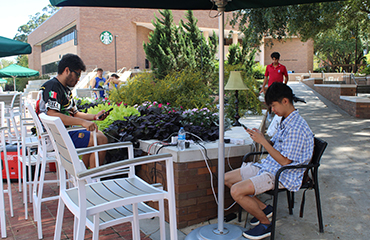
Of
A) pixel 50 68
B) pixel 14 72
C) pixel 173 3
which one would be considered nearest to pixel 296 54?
pixel 14 72

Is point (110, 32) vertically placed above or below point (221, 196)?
above

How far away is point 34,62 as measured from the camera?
5222cm

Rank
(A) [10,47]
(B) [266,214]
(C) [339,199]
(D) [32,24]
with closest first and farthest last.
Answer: (B) [266,214] < (C) [339,199] < (A) [10,47] < (D) [32,24]

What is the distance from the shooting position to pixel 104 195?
6.86 feet

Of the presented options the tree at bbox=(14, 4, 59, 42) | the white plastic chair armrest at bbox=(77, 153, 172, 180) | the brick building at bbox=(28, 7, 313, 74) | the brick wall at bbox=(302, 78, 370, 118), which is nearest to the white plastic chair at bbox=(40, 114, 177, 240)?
the white plastic chair armrest at bbox=(77, 153, 172, 180)

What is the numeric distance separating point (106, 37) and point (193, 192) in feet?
109

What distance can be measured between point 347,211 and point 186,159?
1.84 m

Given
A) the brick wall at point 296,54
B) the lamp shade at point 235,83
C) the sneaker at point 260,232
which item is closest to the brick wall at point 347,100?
the lamp shade at point 235,83

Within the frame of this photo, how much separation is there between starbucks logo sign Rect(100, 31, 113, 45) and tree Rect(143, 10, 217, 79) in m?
15.6

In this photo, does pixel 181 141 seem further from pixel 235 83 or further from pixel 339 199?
pixel 235 83

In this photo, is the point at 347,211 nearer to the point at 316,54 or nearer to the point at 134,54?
the point at 134,54

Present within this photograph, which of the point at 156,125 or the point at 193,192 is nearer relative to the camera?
the point at 193,192

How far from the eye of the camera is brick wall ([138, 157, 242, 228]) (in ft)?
9.78

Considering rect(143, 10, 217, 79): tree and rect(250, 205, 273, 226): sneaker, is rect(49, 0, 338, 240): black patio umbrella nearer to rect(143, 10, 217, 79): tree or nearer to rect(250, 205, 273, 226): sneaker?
rect(250, 205, 273, 226): sneaker
